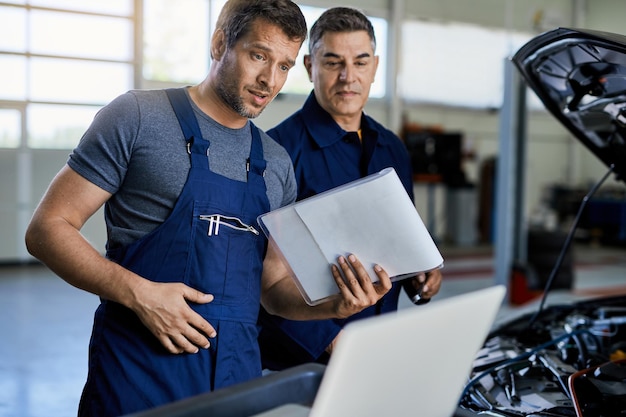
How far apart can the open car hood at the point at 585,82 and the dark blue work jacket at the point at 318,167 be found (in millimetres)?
436

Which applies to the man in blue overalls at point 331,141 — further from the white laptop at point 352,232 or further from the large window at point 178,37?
the large window at point 178,37

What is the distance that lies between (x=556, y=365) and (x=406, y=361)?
1.14 m

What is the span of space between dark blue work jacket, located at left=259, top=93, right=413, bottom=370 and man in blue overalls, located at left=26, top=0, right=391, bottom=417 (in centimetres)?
36

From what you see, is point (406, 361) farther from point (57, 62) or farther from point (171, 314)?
point (57, 62)

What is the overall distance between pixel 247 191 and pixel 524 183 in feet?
15.3

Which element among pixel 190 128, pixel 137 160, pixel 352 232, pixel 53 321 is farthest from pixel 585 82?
pixel 53 321

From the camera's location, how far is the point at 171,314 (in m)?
1.22

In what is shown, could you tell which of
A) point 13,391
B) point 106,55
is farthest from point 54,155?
point 13,391

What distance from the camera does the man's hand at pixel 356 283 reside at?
1.32 meters

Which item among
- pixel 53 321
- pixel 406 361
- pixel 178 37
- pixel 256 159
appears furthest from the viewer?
pixel 178 37

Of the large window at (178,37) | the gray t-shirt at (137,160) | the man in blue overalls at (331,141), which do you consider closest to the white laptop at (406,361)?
the gray t-shirt at (137,160)

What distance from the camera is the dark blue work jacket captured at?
5.84ft

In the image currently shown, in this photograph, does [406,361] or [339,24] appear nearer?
[406,361]

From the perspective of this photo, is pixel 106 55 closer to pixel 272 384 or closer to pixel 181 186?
pixel 181 186
